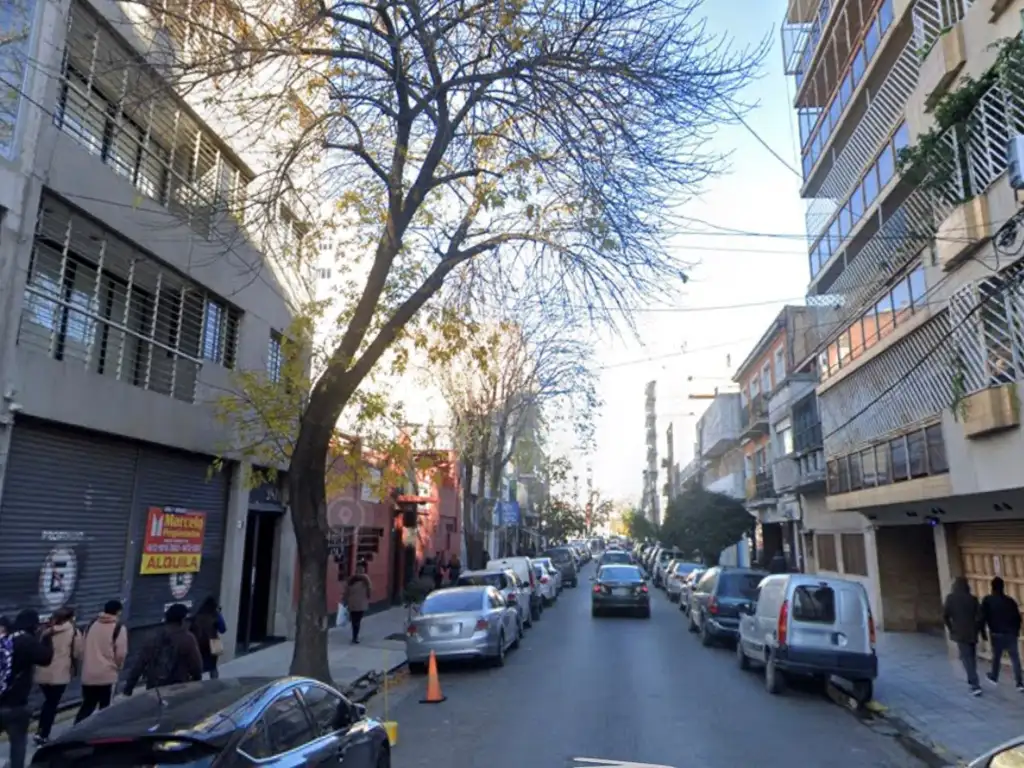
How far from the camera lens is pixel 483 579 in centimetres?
1880

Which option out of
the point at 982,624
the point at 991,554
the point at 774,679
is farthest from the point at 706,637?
the point at 982,624

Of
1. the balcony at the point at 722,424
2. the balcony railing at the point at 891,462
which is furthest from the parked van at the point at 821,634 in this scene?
the balcony at the point at 722,424

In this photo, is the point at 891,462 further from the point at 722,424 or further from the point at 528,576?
the point at 722,424

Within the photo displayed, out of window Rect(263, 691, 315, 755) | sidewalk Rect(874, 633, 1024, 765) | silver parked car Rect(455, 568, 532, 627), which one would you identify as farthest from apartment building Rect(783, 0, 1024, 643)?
window Rect(263, 691, 315, 755)

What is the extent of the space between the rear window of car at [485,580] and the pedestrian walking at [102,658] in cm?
1039

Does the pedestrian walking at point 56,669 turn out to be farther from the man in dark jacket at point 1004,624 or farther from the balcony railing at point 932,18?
the balcony railing at point 932,18

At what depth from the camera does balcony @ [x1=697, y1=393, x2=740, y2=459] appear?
4178 centimetres

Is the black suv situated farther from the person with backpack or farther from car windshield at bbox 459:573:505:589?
the person with backpack

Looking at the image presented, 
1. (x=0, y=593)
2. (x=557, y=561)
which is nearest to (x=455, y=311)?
(x=0, y=593)

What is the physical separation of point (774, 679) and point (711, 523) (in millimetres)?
23567

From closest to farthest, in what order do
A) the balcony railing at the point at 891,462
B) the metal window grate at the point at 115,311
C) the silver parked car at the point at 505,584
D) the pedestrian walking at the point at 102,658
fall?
the pedestrian walking at the point at 102,658 → the metal window grate at the point at 115,311 → the balcony railing at the point at 891,462 → the silver parked car at the point at 505,584

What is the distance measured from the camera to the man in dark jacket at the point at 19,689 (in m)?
6.72

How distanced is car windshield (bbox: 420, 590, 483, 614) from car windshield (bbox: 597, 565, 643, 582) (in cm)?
970

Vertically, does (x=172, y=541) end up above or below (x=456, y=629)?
above
